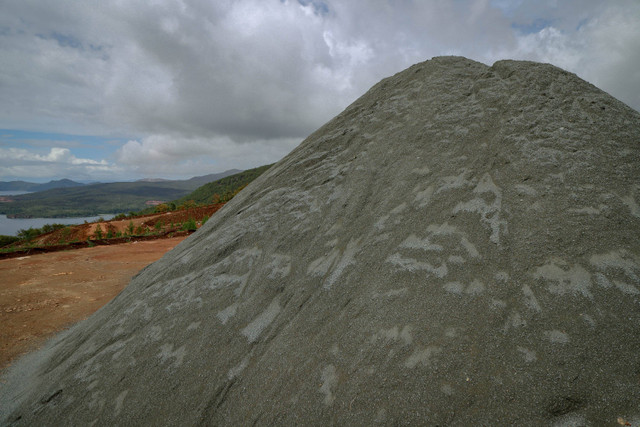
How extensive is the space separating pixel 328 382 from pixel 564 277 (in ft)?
6.28

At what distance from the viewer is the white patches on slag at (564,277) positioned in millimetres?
2219

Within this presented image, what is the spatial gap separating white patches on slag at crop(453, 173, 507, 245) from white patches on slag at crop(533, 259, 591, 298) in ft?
1.26

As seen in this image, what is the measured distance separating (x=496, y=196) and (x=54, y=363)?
5358mm

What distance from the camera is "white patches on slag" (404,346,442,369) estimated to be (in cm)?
217

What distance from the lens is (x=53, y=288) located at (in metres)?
6.72

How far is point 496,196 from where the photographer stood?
9.60ft

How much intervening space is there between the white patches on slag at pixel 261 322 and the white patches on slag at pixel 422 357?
1.30 m

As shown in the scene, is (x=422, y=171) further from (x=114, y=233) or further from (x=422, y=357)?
(x=114, y=233)

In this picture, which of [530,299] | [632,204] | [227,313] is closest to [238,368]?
[227,313]

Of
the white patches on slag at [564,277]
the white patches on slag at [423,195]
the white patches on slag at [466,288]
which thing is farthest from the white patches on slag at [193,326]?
the white patches on slag at [564,277]

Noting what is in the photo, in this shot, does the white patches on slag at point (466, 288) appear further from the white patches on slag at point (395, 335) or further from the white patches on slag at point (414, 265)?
the white patches on slag at point (395, 335)

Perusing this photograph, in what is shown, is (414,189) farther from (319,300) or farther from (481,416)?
(481,416)

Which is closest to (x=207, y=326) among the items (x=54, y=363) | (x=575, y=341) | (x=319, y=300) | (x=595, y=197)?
(x=319, y=300)

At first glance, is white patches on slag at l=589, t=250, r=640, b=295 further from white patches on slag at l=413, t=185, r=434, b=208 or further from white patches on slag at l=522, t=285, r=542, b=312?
white patches on slag at l=413, t=185, r=434, b=208
